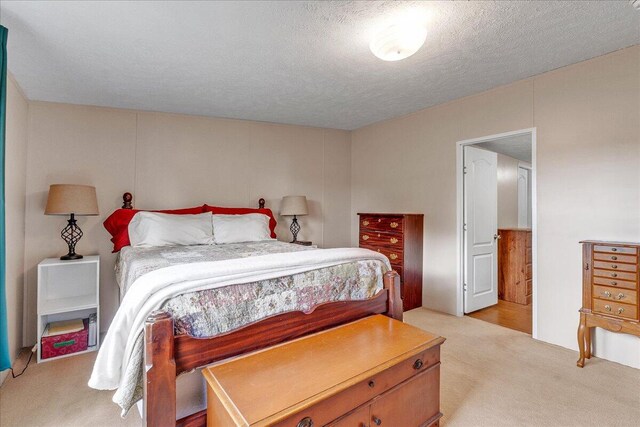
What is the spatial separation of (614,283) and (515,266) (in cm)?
A: 209

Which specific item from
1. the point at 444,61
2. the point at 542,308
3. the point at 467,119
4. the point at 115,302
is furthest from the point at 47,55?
A: the point at 542,308

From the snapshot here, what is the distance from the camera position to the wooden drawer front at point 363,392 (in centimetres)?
122

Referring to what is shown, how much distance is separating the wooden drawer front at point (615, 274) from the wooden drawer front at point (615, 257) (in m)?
Answer: 0.09

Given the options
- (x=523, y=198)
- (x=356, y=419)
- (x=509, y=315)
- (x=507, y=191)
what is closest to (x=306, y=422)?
(x=356, y=419)

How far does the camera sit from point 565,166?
270 centimetres

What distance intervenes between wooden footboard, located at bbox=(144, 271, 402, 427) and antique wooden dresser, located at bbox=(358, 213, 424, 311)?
1.84m

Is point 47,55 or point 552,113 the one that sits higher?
point 47,55

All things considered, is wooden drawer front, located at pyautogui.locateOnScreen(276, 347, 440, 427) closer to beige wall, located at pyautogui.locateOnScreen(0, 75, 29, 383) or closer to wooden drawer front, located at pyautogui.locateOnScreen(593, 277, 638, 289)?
wooden drawer front, located at pyautogui.locateOnScreen(593, 277, 638, 289)

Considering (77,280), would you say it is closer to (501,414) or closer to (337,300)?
(337,300)

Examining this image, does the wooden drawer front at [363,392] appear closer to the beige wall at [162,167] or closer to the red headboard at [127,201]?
the beige wall at [162,167]

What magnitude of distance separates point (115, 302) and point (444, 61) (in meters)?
3.99

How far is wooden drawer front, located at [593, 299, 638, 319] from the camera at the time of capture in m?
2.16

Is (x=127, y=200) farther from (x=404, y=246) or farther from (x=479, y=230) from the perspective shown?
(x=479, y=230)

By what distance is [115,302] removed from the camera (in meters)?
3.35
